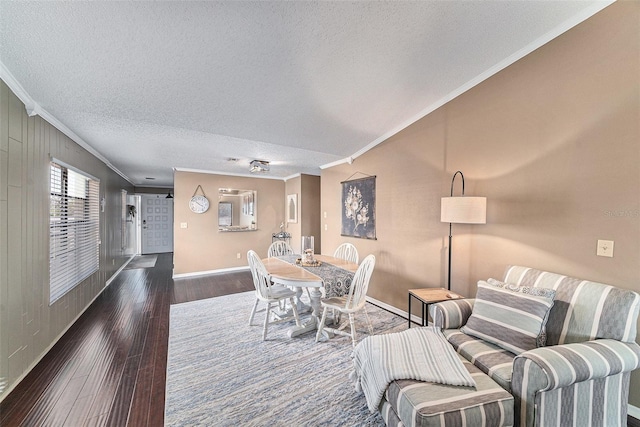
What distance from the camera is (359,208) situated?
3969mm

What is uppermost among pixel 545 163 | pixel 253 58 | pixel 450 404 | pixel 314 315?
pixel 253 58

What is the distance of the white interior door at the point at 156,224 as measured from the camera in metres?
7.86

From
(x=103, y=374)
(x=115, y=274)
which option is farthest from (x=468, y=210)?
(x=115, y=274)

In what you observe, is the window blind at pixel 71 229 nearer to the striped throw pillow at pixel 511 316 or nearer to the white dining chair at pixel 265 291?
the white dining chair at pixel 265 291

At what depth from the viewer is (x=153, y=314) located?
3.24 metres

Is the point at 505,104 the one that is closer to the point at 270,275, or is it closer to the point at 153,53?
the point at 270,275

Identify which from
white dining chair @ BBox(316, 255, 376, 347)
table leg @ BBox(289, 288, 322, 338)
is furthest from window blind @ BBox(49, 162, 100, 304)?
white dining chair @ BBox(316, 255, 376, 347)

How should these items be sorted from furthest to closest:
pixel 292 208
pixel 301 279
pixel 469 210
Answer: pixel 292 208, pixel 301 279, pixel 469 210

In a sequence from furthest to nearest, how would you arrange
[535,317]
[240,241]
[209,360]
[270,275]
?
[240,241] < [270,275] < [209,360] < [535,317]

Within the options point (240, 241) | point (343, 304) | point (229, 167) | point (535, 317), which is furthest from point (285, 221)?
point (535, 317)

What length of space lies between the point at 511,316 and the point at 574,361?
1.28 ft

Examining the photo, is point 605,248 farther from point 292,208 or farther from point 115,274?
point 115,274

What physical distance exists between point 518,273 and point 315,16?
8.12 ft

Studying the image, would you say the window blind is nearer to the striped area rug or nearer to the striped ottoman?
the striped area rug
